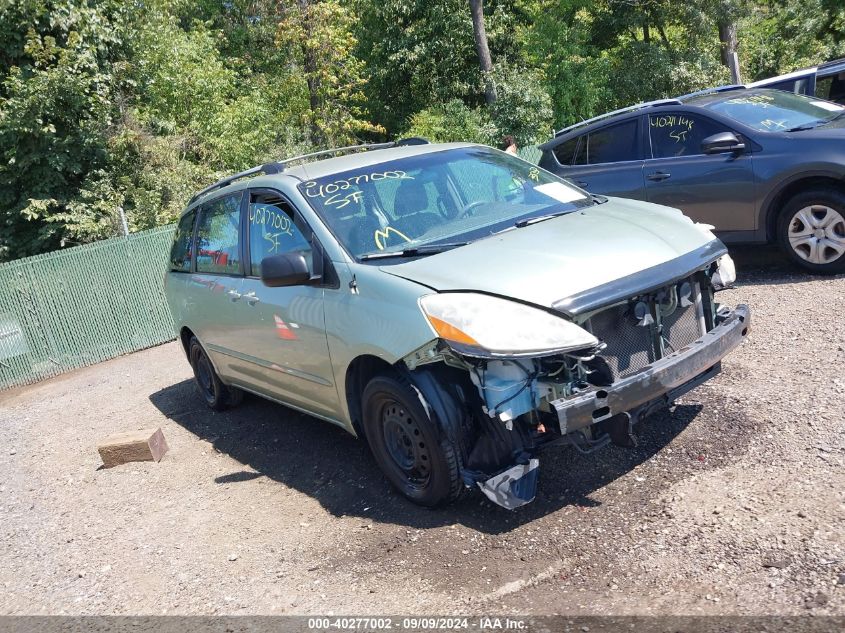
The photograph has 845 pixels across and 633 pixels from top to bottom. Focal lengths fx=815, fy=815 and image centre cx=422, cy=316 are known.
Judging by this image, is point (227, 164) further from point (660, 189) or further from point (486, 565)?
point (486, 565)

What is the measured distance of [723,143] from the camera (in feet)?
24.2

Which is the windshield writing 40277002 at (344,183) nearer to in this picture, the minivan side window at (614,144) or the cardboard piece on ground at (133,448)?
the cardboard piece on ground at (133,448)

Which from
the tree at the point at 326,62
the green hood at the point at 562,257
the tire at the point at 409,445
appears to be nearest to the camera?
the green hood at the point at 562,257

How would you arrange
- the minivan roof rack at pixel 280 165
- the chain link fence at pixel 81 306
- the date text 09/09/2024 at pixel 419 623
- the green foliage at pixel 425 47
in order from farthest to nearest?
the green foliage at pixel 425 47
the chain link fence at pixel 81 306
the minivan roof rack at pixel 280 165
the date text 09/09/2024 at pixel 419 623

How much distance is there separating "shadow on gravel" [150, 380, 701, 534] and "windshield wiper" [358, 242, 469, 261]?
1.38 meters

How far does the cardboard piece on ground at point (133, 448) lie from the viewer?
6484 millimetres

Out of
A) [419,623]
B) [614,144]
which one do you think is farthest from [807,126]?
[419,623]

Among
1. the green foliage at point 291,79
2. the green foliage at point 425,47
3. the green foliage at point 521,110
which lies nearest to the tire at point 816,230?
the green foliage at point 291,79

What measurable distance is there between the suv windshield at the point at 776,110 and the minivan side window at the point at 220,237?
481 cm

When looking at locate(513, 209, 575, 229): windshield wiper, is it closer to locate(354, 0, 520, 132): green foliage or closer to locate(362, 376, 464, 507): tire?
locate(362, 376, 464, 507): tire

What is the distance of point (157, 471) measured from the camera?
631 centimetres

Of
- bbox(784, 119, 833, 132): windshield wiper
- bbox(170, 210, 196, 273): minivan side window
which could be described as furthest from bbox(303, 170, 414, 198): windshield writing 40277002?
bbox(784, 119, 833, 132): windshield wiper

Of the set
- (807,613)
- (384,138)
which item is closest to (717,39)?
(384,138)

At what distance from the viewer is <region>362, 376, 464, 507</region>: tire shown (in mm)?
4137
